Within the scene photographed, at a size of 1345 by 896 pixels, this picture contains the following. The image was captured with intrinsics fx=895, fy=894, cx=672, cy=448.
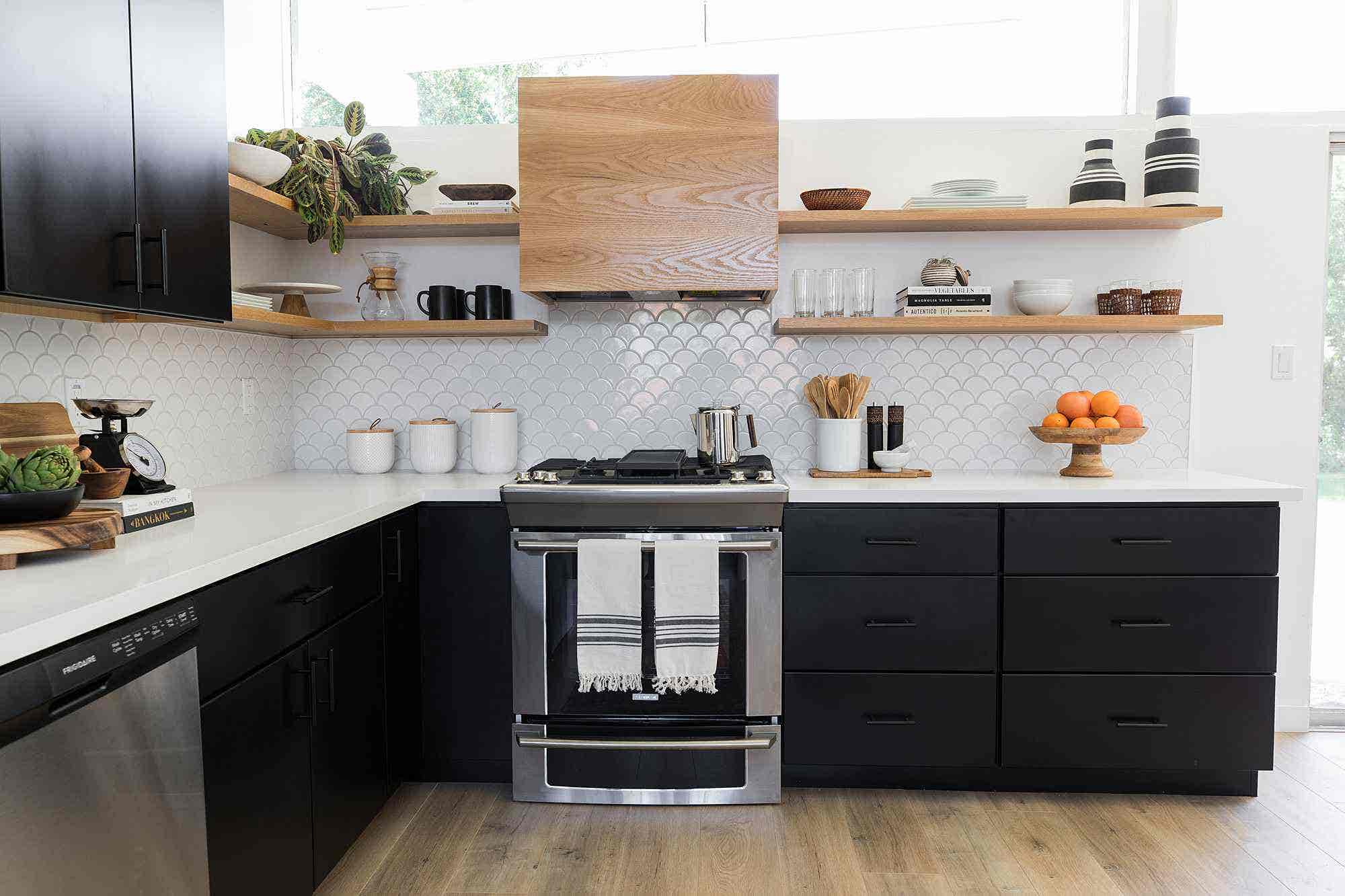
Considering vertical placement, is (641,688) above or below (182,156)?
below

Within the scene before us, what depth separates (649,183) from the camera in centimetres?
271

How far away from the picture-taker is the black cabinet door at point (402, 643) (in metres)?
2.33

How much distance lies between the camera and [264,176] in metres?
2.53

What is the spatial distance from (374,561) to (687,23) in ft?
7.34

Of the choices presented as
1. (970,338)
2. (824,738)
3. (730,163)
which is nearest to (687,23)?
(730,163)

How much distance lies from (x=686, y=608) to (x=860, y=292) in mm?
1198

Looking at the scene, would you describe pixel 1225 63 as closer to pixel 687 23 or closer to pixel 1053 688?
pixel 687 23

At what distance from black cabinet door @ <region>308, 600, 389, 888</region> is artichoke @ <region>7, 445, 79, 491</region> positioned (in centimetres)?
56

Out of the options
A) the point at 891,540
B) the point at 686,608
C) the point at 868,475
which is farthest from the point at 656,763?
the point at 868,475

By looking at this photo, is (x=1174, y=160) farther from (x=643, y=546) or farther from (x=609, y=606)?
(x=609, y=606)

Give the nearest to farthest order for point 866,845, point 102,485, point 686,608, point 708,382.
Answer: point 102,485
point 866,845
point 686,608
point 708,382

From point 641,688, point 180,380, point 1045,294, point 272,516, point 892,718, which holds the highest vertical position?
point 1045,294

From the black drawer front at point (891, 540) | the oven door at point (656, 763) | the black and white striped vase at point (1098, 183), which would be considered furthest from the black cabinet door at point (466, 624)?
the black and white striped vase at point (1098, 183)

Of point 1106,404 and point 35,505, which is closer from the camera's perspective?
point 35,505
